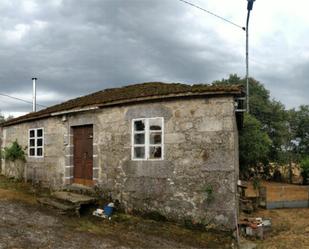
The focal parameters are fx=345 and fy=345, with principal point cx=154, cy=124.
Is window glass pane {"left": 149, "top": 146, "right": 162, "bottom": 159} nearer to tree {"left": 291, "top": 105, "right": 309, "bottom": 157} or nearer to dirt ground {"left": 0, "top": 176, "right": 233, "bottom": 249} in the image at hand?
dirt ground {"left": 0, "top": 176, "right": 233, "bottom": 249}

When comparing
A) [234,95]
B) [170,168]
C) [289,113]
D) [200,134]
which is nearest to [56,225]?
[170,168]

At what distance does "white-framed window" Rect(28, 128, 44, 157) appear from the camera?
44.5 ft

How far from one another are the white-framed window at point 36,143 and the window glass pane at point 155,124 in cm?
577

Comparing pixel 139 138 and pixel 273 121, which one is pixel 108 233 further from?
pixel 273 121

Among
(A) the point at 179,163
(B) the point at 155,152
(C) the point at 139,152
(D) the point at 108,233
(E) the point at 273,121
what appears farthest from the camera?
(E) the point at 273,121

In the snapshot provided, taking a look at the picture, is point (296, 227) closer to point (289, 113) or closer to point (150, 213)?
point (150, 213)

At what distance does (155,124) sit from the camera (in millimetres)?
9516

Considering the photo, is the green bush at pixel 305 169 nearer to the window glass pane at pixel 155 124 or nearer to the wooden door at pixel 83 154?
the window glass pane at pixel 155 124

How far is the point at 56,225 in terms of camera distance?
8.42m

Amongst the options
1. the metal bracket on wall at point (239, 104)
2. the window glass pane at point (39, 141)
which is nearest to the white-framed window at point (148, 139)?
the metal bracket on wall at point (239, 104)

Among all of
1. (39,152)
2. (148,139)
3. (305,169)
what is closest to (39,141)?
(39,152)

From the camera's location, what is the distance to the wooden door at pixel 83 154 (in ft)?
37.6

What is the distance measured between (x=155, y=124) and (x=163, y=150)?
2.53 feet

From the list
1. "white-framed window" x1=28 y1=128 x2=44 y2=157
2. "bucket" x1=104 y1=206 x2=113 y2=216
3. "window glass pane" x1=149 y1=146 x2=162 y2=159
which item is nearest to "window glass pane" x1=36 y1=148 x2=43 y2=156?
"white-framed window" x1=28 y1=128 x2=44 y2=157
